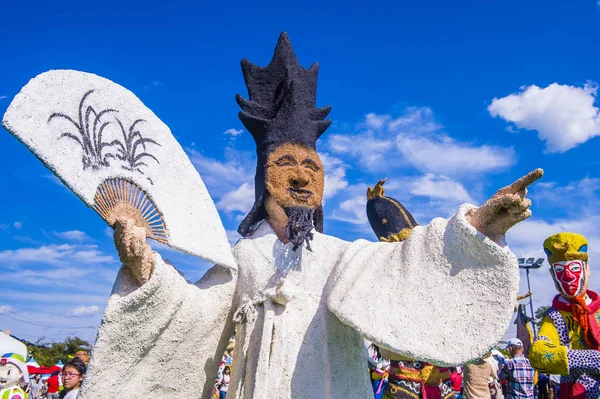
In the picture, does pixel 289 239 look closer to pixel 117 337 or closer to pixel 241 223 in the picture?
pixel 241 223

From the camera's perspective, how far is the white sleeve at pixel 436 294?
2338 millimetres

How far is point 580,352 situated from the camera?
3402mm

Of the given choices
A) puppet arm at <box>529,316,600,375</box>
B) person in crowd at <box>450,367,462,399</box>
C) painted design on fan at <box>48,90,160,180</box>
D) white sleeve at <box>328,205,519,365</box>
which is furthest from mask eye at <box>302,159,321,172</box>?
person in crowd at <box>450,367,462,399</box>

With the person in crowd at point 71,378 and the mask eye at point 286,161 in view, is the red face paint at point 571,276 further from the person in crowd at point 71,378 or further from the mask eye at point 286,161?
the person in crowd at point 71,378

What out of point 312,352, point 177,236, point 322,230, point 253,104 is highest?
point 253,104

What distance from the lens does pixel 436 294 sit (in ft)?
8.25

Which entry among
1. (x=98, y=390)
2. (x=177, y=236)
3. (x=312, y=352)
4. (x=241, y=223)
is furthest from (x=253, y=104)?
(x=98, y=390)

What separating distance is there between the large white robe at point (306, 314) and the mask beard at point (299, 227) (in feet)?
0.29

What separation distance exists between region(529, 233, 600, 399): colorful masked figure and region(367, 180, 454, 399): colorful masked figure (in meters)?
1.20

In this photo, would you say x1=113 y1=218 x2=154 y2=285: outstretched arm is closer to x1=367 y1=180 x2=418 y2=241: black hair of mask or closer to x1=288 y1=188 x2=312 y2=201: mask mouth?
x1=288 y1=188 x2=312 y2=201: mask mouth

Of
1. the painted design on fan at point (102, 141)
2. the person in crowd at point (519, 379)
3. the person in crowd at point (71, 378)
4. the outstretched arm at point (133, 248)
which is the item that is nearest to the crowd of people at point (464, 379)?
the person in crowd at point (519, 379)

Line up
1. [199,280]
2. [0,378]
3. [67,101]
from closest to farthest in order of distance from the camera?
1. [67,101]
2. [199,280]
3. [0,378]

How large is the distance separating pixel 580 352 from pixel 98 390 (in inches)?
112

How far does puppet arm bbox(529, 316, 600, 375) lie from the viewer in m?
3.34
